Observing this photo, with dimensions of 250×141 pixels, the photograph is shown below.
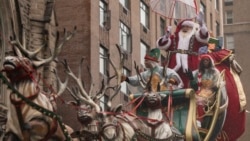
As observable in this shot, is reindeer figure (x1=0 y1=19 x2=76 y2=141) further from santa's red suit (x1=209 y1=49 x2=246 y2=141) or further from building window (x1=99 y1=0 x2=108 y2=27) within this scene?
building window (x1=99 y1=0 x2=108 y2=27)

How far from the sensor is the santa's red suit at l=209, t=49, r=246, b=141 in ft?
76.6

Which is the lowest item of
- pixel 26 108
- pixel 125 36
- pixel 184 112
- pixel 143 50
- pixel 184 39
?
pixel 184 112

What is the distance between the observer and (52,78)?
31484 millimetres

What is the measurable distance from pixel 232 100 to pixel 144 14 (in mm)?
22912

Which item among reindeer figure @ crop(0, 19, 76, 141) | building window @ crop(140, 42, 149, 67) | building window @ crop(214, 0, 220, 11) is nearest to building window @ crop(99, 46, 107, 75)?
building window @ crop(140, 42, 149, 67)

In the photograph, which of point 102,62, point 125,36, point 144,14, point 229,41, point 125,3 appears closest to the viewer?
point 102,62

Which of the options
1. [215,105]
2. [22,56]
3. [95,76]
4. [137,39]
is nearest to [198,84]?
[215,105]

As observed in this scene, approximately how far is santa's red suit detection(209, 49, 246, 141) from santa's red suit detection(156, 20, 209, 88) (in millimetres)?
586

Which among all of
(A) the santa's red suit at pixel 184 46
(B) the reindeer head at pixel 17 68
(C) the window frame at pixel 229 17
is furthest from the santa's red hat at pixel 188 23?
(C) the window frame at pixel 229 17

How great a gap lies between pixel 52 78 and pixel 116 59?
29.9 feet

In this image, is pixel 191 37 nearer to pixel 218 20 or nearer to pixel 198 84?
pixel 198 84

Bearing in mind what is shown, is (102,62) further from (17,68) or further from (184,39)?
(17,68)

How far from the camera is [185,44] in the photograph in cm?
2411

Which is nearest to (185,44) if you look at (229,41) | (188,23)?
(188,23)
